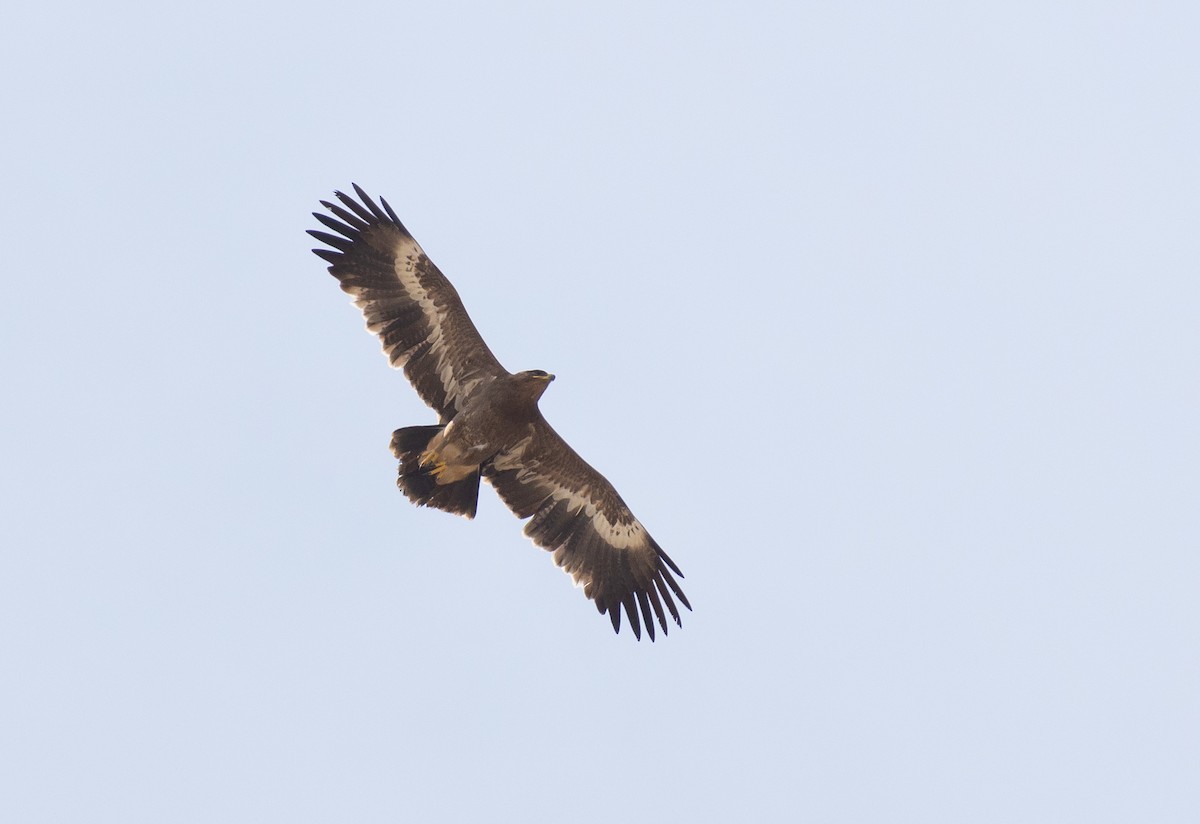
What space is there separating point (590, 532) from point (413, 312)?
3.04 m

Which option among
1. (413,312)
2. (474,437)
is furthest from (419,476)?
(413,312)

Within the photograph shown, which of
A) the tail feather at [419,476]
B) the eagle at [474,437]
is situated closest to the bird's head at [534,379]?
the eagle at [474,437]

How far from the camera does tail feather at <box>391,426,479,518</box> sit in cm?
1528

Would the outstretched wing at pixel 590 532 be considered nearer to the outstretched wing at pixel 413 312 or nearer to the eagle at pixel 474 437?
the eagle at pixel 474 437

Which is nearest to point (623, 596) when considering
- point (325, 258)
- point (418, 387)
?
point (418, 387)

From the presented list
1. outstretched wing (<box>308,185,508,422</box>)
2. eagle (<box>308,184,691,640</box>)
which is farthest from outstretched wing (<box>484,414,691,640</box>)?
outstretched wing (<box>308,185,508,422</box>)

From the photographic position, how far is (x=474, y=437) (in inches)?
597

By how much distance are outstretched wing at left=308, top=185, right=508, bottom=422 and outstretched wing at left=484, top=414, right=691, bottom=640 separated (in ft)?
3.20

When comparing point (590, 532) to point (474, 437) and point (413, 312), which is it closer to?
point (474, 437)

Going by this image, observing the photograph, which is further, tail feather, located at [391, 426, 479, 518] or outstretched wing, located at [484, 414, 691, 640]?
outstretched wing, located at [484, 414, 691, 640]

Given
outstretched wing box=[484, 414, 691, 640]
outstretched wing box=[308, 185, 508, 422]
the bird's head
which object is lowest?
outstretched wing box=[484, 414, 691, 640]

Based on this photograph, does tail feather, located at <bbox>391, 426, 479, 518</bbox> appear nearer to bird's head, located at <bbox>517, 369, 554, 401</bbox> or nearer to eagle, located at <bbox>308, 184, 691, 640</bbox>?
eagle, located at <bbox>308, 184, 691, 640</bbox>

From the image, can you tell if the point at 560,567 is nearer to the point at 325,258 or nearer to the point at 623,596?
the point at 623,596

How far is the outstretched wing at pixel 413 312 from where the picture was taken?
50.8 ft
